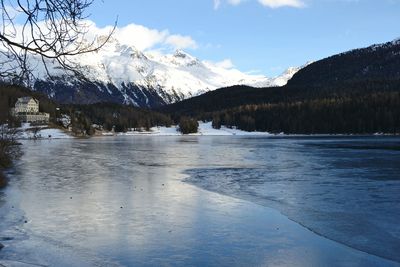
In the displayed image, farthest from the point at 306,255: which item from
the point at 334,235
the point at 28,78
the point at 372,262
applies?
the point at 28,78

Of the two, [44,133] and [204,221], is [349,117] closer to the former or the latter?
[44,133]

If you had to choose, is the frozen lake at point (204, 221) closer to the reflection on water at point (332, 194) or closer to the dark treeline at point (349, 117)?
the reflection on water at point (332, 194)

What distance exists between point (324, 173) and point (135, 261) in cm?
2459

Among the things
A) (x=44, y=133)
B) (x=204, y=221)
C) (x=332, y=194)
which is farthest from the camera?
(x=44, y=133)

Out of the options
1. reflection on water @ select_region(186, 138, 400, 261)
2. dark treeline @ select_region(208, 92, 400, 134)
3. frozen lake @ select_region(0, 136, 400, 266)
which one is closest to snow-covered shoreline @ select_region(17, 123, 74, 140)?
dark treeline @ select_region(208, 92, 400, 134)

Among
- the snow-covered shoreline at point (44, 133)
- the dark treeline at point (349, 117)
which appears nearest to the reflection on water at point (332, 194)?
the dark treeline at point (349, 117)

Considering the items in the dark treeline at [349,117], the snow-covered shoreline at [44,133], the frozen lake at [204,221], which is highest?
the dark treeline at [349,117]

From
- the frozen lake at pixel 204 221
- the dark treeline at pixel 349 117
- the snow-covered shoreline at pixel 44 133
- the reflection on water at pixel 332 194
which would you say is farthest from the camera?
the dark treeline at pixel 349 117

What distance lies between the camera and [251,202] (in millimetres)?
22641

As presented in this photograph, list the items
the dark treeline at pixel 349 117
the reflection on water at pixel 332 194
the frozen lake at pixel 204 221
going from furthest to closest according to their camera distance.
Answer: the dark treeline at pixel 349 117
the reflection on water at pixel 332 194
the frozen lake at pixel 204 221

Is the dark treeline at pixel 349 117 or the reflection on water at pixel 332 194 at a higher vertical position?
the dark treeline at pixel 349 117

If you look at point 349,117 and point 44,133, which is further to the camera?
point 349,117

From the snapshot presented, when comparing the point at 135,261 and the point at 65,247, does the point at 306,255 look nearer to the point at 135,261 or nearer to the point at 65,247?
the point at 135,261


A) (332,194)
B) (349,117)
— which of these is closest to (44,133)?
(349,117)
